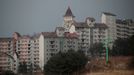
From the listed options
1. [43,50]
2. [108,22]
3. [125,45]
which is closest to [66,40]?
[43,50]

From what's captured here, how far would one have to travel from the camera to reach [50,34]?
758 centimetres

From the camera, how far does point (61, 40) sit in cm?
771

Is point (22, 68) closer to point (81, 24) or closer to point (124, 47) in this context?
point (81, 24)

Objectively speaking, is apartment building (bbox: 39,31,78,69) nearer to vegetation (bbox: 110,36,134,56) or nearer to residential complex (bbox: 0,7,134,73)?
residential complex (bbox: 0,7,134,73)

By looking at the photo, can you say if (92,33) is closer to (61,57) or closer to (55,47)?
(55,47)

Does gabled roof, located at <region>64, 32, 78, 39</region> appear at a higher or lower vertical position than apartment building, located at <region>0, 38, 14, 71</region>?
higher

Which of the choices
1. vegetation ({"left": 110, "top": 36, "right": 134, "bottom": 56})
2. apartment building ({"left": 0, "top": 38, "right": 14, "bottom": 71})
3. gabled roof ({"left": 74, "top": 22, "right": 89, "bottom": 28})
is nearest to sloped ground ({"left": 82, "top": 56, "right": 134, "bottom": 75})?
vegetation ({"left": 110, "top": 36, "right": 134, "bottom": 56})

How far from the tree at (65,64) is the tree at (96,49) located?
1727 millimetres

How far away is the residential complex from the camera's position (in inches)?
297

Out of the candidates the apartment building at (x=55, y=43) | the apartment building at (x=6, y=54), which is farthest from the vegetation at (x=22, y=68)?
the apartment building at (x=55, y=43)

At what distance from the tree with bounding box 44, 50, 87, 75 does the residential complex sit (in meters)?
1.84

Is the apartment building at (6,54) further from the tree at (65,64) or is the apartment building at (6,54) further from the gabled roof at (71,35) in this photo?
the tree at (65,64)

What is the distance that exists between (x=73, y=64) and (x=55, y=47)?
2.07 m

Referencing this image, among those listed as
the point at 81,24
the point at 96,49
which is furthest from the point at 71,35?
the point at 96,49
